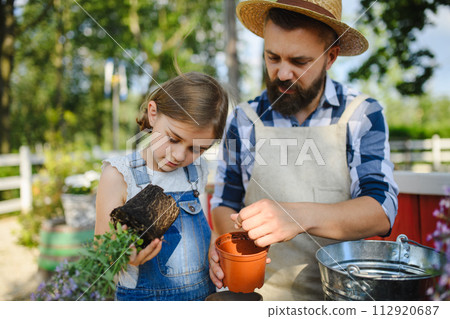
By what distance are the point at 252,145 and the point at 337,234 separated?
66 centimetres

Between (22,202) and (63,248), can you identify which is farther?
(22,202)

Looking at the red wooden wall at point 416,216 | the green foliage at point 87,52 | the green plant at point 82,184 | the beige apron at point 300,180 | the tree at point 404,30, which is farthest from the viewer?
the green foliage at point 87,52

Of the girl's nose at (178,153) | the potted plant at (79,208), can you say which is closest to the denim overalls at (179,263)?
the girl's nose at (178,153)

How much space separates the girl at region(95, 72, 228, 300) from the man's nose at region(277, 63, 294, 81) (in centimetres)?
27

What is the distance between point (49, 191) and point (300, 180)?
356cm

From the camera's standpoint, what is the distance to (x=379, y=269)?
100 centimetres

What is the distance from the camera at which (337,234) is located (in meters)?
1.19

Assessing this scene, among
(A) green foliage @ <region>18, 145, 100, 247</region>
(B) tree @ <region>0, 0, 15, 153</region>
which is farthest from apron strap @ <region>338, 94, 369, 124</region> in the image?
(B) tree @ <region>0, 0, 15, 153</region>

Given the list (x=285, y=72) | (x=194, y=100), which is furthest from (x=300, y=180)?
(x=194, y=100)

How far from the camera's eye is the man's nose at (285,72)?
152cm

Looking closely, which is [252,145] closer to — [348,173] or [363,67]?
[348,173]

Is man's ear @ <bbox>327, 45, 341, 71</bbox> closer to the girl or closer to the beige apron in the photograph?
the beige apron

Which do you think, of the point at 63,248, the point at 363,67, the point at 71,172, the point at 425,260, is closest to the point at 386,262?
the point at 425,260

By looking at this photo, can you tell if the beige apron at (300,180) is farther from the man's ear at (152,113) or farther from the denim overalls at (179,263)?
the man's ear at (152,113)
